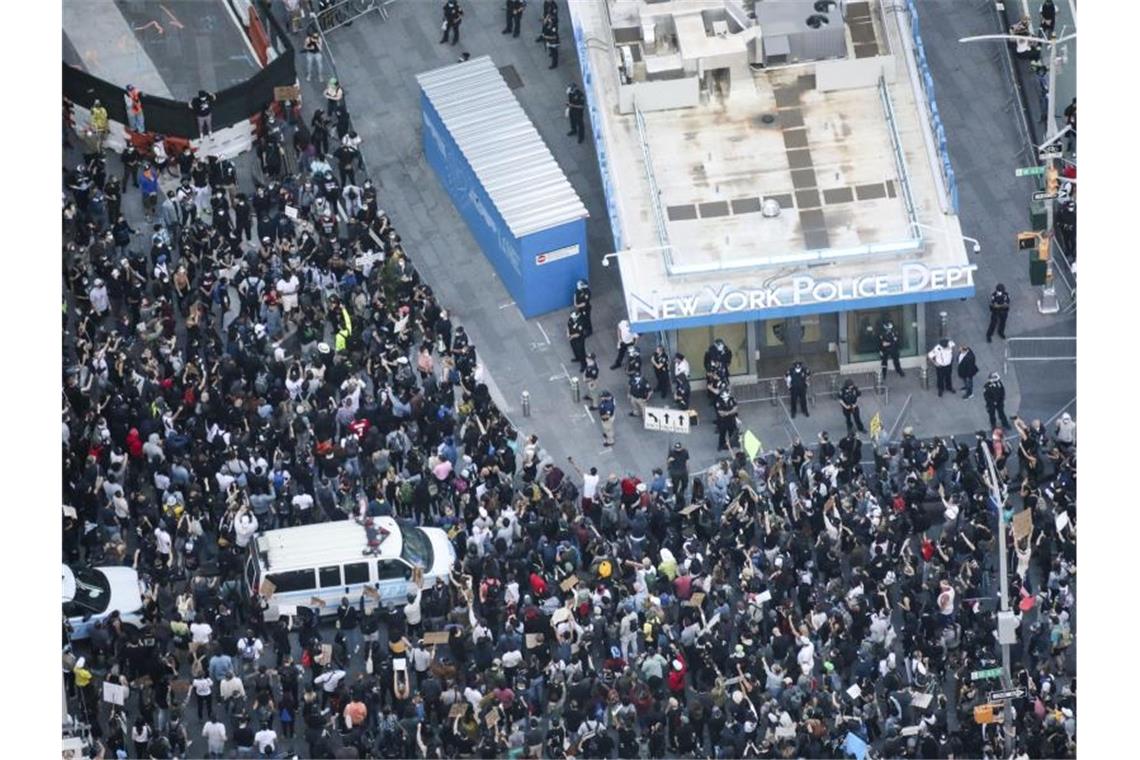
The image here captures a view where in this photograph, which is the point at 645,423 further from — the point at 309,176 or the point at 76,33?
the point at 76,33

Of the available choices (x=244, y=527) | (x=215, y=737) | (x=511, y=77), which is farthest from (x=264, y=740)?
(x=511, y=77)

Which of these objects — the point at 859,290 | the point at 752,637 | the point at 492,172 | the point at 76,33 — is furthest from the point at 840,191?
the point at 76,33

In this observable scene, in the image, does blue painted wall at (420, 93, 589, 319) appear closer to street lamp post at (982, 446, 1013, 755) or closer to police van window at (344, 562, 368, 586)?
police van window at (344, 562, 368, 586)

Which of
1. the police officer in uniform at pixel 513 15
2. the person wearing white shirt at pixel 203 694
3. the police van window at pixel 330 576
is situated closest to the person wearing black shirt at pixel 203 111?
the police officer in uniform at pixel 513 15

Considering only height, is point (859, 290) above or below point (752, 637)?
above

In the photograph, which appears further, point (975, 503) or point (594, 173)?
point (594, 173)

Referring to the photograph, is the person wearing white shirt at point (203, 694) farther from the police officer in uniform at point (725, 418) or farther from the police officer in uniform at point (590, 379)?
the police officer in uniform at point (725, 418)

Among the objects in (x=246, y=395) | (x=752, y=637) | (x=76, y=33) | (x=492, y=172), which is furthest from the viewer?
(x=76, y=33)
